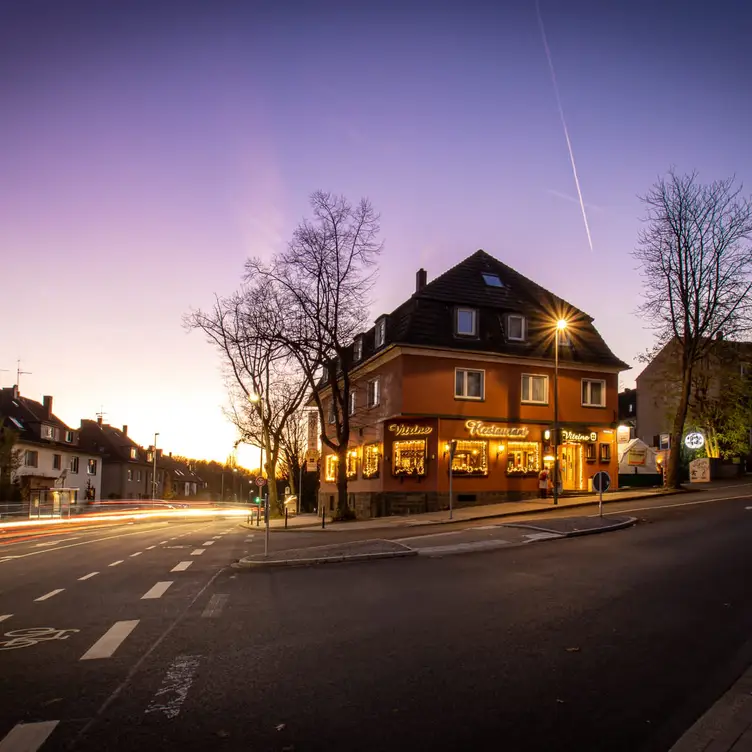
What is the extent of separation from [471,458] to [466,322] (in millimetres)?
7136

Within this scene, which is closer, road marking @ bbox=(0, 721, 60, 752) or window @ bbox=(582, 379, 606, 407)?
road marking @ bbox=(0, 721, 60, 752)

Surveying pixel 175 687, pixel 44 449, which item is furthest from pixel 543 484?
pixel 44 449

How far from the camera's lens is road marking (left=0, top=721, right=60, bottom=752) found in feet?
16.0

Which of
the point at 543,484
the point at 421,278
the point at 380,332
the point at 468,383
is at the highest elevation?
the point at 421,278

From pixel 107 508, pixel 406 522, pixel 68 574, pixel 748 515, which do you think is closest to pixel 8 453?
pixel 107 508

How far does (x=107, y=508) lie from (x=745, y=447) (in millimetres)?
46006

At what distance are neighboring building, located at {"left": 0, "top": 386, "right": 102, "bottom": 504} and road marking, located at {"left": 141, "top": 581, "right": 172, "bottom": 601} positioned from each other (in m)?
47.1

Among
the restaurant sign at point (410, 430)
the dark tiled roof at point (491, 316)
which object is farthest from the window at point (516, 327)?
the restaurant sign at point (410, 430)

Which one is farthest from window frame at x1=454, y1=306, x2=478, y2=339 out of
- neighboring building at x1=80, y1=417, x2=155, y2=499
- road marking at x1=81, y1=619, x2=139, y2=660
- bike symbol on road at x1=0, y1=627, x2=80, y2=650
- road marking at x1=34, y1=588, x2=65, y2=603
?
neighboring building at x1=80, y1=417, x2=155, y2=499

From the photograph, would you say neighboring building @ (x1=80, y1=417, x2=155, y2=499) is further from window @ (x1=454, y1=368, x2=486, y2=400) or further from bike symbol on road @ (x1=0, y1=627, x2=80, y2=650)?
bike symbol on road @ (x1=0, y1=627, x2=80, y2=650)

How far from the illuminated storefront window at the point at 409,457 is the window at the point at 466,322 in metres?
6.08

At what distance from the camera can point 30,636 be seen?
8.74 m

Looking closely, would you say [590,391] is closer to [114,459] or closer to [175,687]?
[175,687]

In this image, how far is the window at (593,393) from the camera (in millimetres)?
40156
